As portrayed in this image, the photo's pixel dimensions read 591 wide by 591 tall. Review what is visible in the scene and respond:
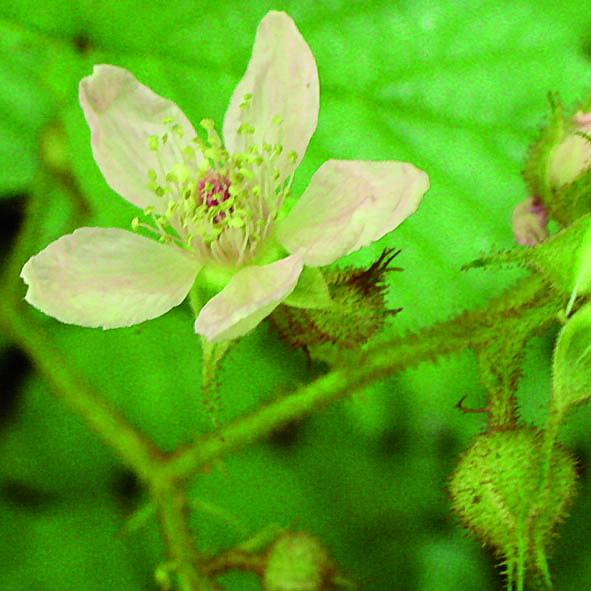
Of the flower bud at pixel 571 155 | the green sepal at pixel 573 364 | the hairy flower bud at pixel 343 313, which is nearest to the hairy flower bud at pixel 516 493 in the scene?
the green sepal at pixel 573 364

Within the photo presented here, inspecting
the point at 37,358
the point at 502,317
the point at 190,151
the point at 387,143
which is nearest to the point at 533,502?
the point at 502,317

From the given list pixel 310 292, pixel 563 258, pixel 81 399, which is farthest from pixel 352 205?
pixel 81 399

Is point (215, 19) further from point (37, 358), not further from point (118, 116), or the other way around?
point (37, 358)

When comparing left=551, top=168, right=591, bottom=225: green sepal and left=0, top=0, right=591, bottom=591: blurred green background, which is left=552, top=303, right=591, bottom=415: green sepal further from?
left=0, top=0, right=591, bottom=591: blurred green background

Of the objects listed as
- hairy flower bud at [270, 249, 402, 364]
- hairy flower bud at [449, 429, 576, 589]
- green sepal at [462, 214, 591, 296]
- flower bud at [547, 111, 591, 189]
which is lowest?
hairy flower bud at [449, 429, 576, 589]

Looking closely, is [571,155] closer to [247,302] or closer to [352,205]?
[352,205]

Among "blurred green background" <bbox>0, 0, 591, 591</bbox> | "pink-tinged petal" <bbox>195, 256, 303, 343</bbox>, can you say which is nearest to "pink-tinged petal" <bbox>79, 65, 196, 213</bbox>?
"pink-tinged petal" <bbox>195, 256, 303, 343</bbox>
